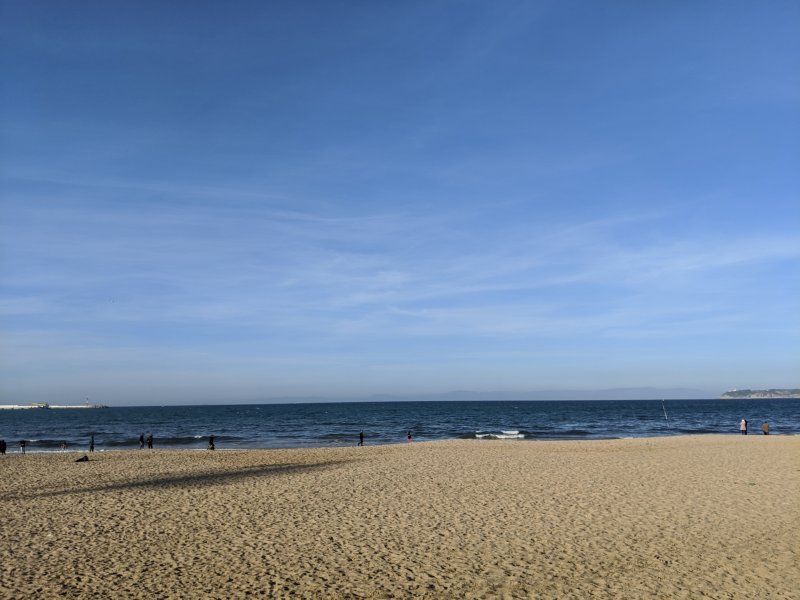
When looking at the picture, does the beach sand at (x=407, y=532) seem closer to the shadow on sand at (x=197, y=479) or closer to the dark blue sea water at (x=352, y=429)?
the shadow on sand at (x=197, y=479)

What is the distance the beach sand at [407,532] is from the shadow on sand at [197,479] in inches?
A: 5.3

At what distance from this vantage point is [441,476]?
21562 millimetres

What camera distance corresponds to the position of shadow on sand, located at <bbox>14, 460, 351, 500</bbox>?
18953mm

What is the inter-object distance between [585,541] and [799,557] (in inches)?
149

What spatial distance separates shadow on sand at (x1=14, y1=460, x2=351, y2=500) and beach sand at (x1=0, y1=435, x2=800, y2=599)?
0.13m

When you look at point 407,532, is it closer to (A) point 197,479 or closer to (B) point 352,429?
(A) point 197,479

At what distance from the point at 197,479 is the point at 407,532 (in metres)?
11.3

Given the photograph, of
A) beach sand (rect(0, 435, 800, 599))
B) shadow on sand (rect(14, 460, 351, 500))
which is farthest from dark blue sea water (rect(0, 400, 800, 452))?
beach sand (rect(0, 435, 800, 599))

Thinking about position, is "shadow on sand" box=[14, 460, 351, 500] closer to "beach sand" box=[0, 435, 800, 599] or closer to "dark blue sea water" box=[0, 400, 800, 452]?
"beach sand" box=[0, 435, 800, 599]

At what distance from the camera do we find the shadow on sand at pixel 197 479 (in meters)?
19.0

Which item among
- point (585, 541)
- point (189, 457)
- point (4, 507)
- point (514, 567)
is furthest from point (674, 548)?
point (189, 457)

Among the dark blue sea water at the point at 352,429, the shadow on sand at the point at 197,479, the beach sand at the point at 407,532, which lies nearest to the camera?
the beach sand at the point at 407,532

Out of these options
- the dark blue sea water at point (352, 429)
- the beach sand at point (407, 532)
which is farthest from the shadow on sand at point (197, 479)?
the dark blue sea water at point (352, 429)

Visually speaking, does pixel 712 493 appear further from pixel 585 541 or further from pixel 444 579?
pixel 444 579
